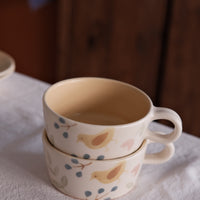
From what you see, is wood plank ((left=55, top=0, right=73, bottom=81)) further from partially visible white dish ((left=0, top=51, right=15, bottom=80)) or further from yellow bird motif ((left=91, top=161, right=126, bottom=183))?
yellow bird motif ((left=91, top=161, right=126, bottom=183))

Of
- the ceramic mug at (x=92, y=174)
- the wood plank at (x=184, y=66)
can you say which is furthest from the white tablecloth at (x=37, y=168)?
the wood plank at (x=184, y=66)

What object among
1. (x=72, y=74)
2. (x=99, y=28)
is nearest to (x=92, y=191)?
(x=99, y=28)

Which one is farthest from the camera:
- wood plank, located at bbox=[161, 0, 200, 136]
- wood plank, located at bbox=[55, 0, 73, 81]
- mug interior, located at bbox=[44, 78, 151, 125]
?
wood plank, located at bbox=[55, 0, 73, 81]

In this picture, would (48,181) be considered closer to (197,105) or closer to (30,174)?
(30,174)

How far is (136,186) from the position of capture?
0.51 m

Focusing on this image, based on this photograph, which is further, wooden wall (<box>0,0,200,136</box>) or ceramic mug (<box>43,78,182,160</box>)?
wooden wall (<box>0,0,200,136</box>)

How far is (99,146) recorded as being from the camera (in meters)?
0.42

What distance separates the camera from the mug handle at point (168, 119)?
0.45 m

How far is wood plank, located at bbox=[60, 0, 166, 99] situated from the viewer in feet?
4.69

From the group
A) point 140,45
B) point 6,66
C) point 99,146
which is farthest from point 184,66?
point 99,146

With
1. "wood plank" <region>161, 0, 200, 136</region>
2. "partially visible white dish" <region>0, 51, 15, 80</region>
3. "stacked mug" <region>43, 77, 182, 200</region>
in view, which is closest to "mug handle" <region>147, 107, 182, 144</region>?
"stacked mug" <region>43, 77, 182, 200</region>

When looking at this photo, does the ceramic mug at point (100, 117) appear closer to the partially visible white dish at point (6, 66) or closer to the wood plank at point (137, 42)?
the partially visible white dish at point (6, 66)

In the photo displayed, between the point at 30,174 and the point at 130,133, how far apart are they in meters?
0.17

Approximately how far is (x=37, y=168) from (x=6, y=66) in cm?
30
